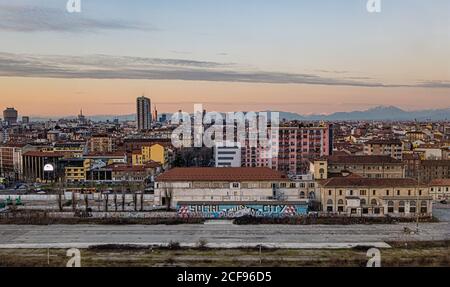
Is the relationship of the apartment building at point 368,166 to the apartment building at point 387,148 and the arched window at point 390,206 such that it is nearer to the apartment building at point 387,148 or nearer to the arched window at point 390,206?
the arched window at point 390,206

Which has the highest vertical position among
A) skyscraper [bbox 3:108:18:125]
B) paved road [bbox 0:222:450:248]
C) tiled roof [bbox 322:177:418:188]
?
skyscraper [bbox 3:108:18:125]

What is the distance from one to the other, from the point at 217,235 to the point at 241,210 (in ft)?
4.15

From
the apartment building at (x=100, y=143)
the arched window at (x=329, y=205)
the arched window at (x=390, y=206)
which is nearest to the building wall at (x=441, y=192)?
the arched window at (x=390, y=206)

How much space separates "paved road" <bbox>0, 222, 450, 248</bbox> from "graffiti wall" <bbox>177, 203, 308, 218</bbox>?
1.87 ft

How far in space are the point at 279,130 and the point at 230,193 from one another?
3.01 meters

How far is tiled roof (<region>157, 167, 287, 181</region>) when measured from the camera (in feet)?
21.0

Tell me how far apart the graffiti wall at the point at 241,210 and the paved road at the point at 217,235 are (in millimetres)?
571

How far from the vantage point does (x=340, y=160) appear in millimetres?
7824

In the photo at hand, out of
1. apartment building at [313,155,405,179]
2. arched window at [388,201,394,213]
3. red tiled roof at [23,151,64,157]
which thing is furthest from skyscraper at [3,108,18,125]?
apartment building at [313,155,405,179]

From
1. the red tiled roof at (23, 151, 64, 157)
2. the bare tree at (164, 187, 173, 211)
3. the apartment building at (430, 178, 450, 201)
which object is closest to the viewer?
the bare tree at (164, 187, 173, 211)

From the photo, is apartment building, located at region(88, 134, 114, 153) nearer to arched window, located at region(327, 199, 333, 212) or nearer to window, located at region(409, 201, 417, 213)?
arched window, located at region(327, 199, 333, 212)

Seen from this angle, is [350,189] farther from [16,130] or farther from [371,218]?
[16,130]

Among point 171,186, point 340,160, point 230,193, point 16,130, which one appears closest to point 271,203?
point 230,193

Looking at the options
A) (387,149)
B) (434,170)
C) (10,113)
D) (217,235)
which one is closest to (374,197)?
(217,235)
